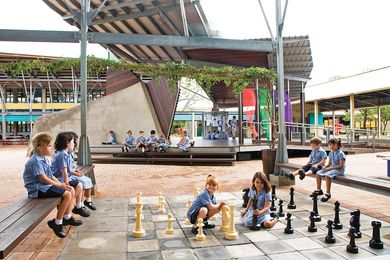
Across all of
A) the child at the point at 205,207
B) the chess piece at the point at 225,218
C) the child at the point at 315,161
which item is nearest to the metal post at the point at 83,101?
the child at the point at 205,207

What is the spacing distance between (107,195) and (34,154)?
3.55 metres

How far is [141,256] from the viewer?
4.06 metres

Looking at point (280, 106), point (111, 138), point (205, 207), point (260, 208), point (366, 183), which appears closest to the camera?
point (205, 207)

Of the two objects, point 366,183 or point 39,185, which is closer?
point 39,185

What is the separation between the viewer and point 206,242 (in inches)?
178

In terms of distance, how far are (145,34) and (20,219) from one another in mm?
10058

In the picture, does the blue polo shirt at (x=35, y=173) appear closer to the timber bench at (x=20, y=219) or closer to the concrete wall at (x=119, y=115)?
the timber bench at (x=20, y=219)

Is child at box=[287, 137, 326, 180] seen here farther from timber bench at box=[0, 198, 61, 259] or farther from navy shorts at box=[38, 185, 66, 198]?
timber bench at box=[0, 198, 61, 259]

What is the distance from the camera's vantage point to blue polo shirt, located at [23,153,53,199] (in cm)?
450

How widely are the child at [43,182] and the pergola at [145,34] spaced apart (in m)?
3.50

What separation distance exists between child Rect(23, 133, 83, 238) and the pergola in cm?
350

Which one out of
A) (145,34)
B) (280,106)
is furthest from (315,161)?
(145,34)

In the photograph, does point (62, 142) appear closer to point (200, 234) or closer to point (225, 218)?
point (200, 234)

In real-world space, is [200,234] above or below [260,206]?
below
